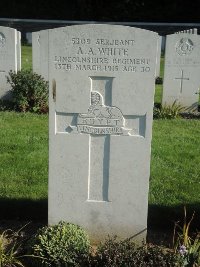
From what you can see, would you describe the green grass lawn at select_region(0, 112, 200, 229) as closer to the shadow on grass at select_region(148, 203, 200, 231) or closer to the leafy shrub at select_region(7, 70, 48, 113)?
the shadow on grass at select_region(148, 203, 200, 231)

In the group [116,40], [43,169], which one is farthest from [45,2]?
[116,40]

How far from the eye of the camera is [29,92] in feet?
29.9

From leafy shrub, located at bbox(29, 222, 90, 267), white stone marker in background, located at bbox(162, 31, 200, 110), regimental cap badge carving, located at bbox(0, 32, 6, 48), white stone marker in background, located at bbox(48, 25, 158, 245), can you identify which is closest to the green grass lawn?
white stone marker in background, located at bbox(48, 25, 158, 245)

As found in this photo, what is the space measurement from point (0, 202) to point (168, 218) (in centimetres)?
177

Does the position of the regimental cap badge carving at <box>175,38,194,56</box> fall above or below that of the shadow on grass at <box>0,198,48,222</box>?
above

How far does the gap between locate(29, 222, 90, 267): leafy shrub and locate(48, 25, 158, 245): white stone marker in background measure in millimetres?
249

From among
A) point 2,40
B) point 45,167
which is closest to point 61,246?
point 45,167

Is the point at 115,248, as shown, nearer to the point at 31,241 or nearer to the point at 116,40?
the point at 31,241

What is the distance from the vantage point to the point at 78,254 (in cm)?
353

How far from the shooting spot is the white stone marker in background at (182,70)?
926 centimetres

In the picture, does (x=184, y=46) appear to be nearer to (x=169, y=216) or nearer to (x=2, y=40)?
(x=2, y=40)

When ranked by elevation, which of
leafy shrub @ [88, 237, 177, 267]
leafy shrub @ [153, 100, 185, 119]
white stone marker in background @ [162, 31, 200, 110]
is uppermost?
white stone marker in background @ [162, 31, 200, 110]

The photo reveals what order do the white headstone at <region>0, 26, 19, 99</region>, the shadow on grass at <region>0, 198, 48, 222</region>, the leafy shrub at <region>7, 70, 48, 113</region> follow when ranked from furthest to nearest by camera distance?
the white headstone at <region>0, 26, 19, 99</region>, the leafy shrub at <region>7, 70, 48, 113</region>, the shadow on grass at <region>0, 198, 48, 222</region>

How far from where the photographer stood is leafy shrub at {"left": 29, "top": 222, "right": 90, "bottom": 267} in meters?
3.49
